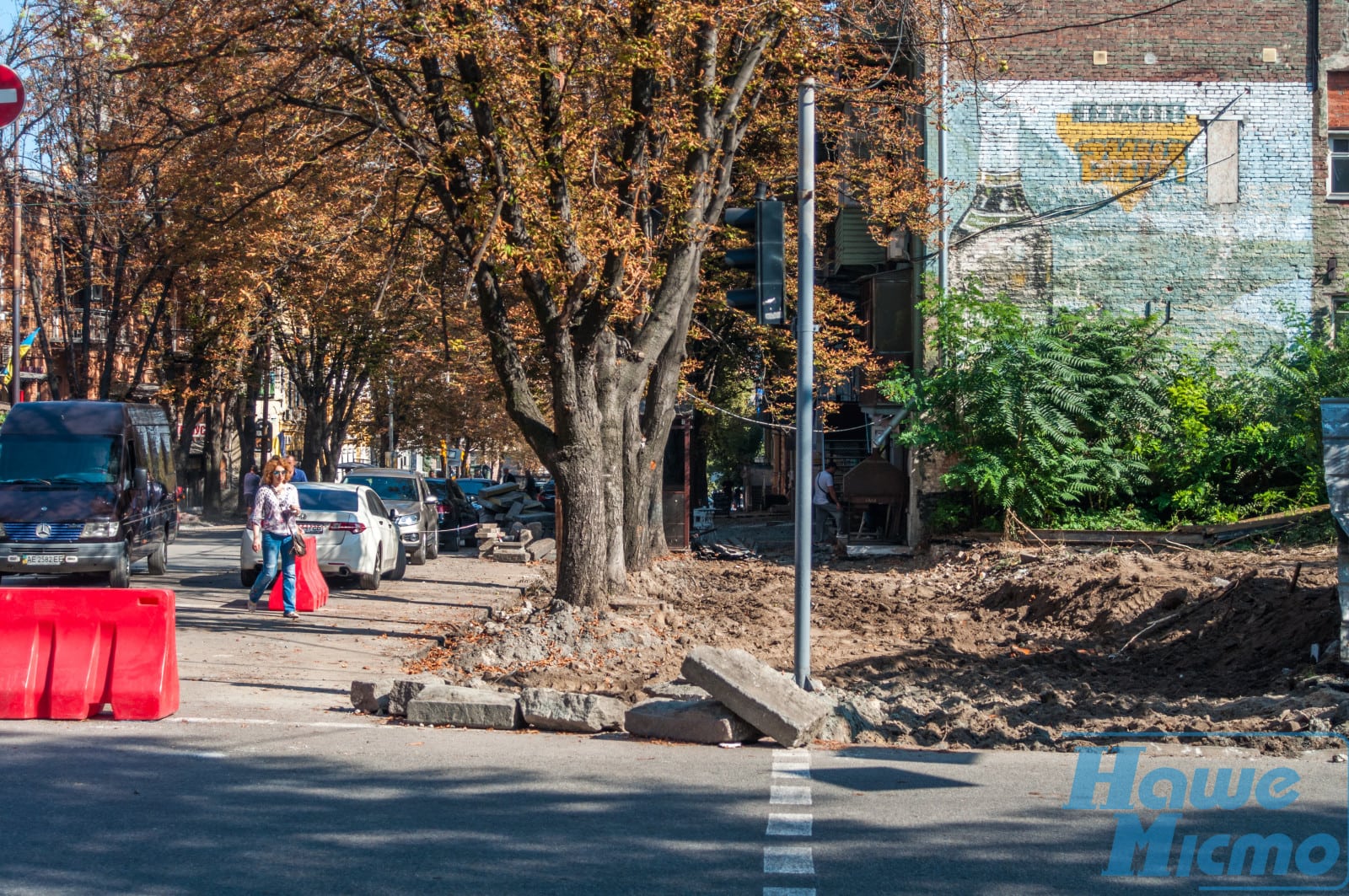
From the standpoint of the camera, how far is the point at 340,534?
1823 centimetres

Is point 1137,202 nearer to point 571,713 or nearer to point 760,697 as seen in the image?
point 760,697

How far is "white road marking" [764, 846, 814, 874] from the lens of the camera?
17.7 ft

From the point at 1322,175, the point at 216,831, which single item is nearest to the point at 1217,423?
the point at 1322,175

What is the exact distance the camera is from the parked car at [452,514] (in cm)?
3048

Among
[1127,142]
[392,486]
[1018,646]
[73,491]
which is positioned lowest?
[1018,646]

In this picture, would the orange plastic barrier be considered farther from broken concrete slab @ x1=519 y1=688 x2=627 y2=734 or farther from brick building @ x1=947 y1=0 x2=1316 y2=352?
brick building @ x1=947 y1=0 x2=1316 y2=352

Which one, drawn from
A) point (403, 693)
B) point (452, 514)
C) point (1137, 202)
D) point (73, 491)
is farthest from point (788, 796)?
point (452, 514)

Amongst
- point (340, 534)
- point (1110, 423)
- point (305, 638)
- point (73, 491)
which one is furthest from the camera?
point (1110, 423)

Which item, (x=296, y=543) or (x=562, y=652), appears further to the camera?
(x=296, y=543)

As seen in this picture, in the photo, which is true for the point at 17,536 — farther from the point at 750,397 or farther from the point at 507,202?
the point at 750,397

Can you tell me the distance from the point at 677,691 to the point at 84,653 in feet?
13.6

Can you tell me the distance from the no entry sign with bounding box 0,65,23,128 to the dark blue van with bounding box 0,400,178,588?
9341 mm

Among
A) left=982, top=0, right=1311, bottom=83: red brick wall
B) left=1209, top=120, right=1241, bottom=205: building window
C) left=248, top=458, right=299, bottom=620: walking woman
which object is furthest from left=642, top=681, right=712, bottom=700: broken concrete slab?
left=1209, top=120, right=1241, bottom=205: building window

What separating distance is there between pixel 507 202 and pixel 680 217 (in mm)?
3342
